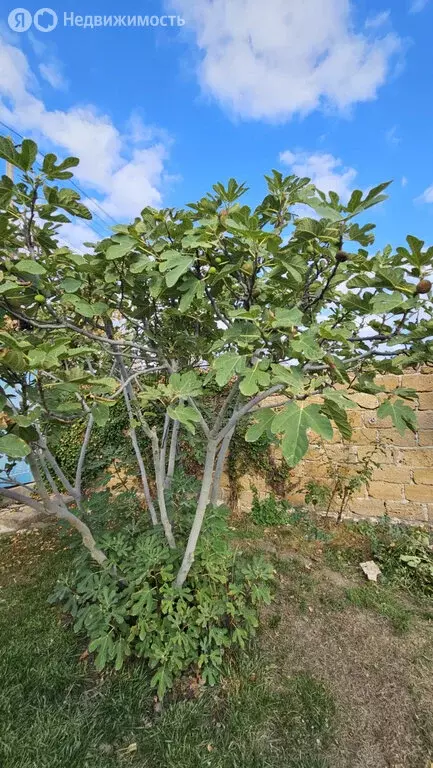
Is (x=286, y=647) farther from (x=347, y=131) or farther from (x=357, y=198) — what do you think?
(x=347, y=131)

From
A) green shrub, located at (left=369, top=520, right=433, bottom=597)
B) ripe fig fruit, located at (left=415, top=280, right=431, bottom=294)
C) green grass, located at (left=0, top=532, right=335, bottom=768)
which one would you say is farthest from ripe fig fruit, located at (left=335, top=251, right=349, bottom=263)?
green shrub, located at (left=369, top=520, right=433, bottom=597)

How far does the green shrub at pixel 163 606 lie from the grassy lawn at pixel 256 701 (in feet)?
0.52

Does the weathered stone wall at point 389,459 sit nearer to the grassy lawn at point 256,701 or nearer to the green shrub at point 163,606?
the grassy lawn at point 256,701

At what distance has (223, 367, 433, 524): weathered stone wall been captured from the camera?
3844 mm

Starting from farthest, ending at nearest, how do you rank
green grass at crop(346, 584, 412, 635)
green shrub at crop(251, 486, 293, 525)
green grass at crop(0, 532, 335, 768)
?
1. green shrub at crop(251, 486, 293, 525)
2. green grass at crop(346, 584, 412, 635)
3. green grass at crop(0, 532, 335, 768)

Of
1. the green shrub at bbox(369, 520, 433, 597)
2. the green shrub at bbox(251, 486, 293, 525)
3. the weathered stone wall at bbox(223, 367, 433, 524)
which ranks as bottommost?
the green shrub at bbox(369, 520, 433, 597)

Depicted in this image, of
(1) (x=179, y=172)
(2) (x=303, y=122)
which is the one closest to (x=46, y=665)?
(1) (x=179, y=172)

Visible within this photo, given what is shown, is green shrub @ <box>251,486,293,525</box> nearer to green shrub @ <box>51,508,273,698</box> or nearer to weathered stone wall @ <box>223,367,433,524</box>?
weathered stone wall @ <box>223,367,433,524</box>

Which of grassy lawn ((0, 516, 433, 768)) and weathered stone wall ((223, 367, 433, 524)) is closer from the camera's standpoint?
grassy lawn ((0, 516, 433, 768))

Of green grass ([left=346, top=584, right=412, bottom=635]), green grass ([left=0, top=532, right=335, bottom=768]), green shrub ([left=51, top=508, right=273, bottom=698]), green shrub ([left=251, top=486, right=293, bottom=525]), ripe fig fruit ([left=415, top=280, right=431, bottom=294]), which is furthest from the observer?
green shrub ([left=251, top=486, right=293, bottom=525])

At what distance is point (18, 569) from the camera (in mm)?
3234

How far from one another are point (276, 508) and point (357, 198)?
3.86 meters

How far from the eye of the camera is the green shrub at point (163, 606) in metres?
1.72

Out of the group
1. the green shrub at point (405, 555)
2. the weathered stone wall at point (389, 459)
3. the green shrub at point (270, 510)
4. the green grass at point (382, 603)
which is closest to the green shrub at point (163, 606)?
the green grass at point (382, 603)
